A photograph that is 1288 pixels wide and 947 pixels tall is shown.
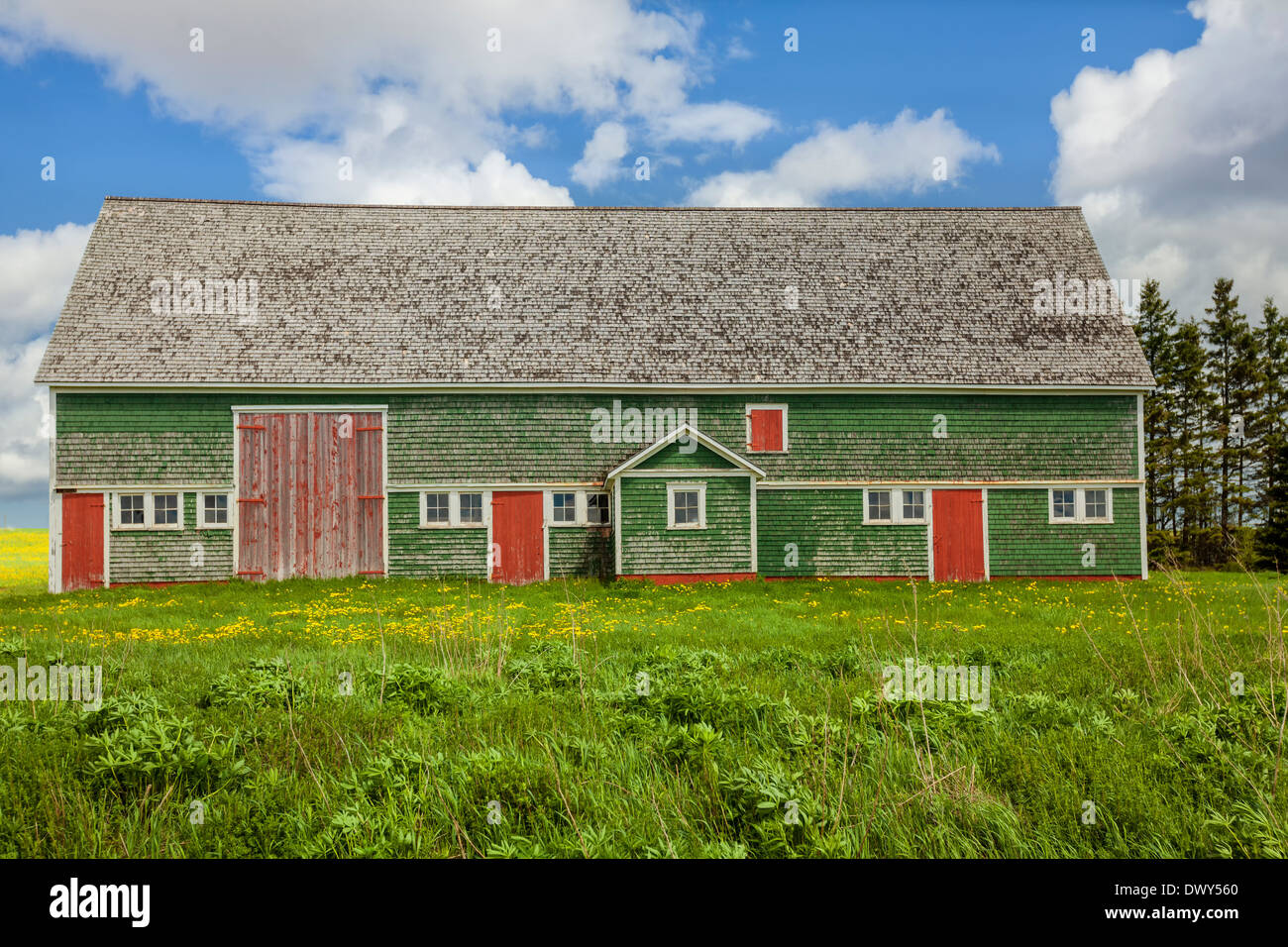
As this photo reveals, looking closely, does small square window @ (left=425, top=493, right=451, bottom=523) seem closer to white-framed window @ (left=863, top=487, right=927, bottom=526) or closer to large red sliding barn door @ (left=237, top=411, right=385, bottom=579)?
large red sliding barn door @ (left=237, top=411, right=385, bottom=579)

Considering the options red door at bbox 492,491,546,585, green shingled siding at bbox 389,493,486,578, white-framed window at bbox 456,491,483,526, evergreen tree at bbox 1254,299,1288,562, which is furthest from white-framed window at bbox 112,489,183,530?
evergreen tree at bbox 1254,299,1288,562

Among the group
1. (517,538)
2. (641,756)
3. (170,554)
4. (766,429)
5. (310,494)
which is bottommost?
(641,756)

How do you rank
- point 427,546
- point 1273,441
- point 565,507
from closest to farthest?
point 427,546, point 565,507, point 1273,441

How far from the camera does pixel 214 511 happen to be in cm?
2109

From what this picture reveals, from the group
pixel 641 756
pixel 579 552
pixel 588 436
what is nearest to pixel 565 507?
pixel 579 552

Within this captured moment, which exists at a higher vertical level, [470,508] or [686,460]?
[686,460]

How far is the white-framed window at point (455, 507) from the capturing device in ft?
70.8

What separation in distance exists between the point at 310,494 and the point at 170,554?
3852 mm

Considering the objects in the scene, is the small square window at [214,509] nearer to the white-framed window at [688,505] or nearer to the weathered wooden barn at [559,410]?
the weathered wooden barn at [559,410]

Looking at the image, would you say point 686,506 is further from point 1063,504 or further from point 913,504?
point 1063,504

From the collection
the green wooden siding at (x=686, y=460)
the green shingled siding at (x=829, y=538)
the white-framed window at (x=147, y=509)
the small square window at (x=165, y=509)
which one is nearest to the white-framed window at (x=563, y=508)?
the green wooden siding at (x=686, y=460)

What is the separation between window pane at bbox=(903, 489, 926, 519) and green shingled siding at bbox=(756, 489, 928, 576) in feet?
1.24
